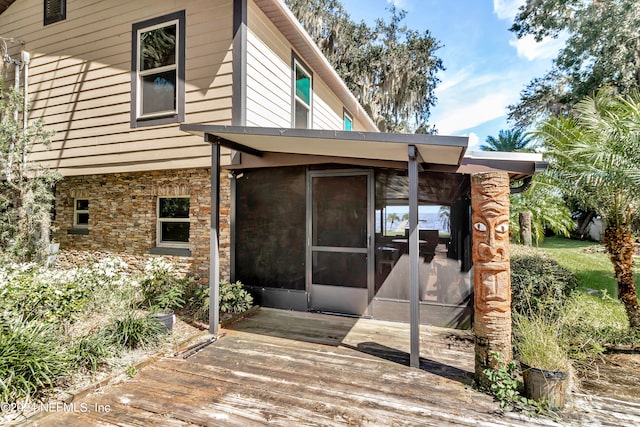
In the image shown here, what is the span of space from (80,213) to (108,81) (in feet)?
9.61

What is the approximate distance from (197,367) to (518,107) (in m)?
16.5

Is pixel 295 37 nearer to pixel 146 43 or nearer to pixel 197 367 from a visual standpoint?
pixel 146 43

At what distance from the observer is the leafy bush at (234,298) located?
4926 millimetres

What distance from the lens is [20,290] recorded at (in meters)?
3.39

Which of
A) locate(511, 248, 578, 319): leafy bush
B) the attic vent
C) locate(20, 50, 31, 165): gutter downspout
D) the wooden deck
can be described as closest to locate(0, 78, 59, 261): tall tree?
locate(20, 50, 31, 165): gutter downspout

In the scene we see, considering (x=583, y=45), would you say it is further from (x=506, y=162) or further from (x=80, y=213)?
(x=80, y=213)

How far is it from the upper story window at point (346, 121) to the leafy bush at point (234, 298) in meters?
6.42

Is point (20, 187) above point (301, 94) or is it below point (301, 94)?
below

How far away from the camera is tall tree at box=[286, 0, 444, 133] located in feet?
42.3

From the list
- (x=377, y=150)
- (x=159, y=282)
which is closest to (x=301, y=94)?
(x=377, y=150)

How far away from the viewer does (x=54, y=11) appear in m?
6.53

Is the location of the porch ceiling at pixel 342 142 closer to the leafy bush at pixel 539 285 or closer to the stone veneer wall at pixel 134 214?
the stone veneer wall at pixel 134 214

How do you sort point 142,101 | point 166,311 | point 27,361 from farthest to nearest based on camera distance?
point 142,101 → point 166,311 → point 27,361

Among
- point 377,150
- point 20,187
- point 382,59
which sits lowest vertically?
point 20,187
